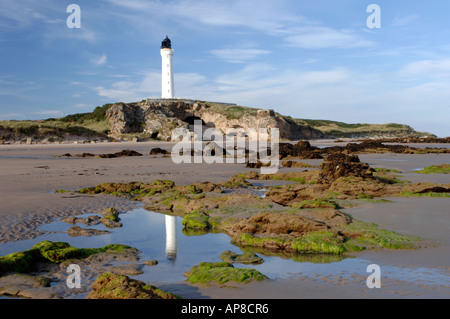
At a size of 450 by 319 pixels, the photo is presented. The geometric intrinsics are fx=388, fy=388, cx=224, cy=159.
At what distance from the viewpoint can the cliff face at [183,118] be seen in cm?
5956

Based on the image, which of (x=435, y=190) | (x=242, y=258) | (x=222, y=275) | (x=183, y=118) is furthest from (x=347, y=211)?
(x=183, y=118)

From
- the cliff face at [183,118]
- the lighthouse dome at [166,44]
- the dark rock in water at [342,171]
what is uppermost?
the lighthouse dome at [166,44]

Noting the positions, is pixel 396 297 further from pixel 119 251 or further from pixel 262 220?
pixel 119 251

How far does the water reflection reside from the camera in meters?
5.67

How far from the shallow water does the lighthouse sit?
6557 cm

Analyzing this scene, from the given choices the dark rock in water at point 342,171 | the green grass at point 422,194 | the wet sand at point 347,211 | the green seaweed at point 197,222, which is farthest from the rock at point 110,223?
the green grass at point 422,194

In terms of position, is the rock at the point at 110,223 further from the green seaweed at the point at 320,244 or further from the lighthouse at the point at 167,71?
the lighthouse at the point at 167,71

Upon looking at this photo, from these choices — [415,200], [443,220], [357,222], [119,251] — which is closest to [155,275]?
[119,251]

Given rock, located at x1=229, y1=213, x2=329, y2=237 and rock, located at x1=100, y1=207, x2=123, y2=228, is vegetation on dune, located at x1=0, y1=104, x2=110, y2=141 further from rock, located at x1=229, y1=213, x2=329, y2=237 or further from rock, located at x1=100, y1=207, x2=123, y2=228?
rock, located at x1=229, y1=213, x2=329, y2=237

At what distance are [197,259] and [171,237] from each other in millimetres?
1424

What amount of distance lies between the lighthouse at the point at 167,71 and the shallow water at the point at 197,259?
215ft

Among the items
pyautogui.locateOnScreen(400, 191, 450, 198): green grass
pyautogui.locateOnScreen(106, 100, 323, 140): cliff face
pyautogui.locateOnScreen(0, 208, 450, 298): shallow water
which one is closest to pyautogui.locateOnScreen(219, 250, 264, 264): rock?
pyautogui.locateOnScreen(0, 208, 450, 298): shallow water

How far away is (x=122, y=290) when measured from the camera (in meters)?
3.50
